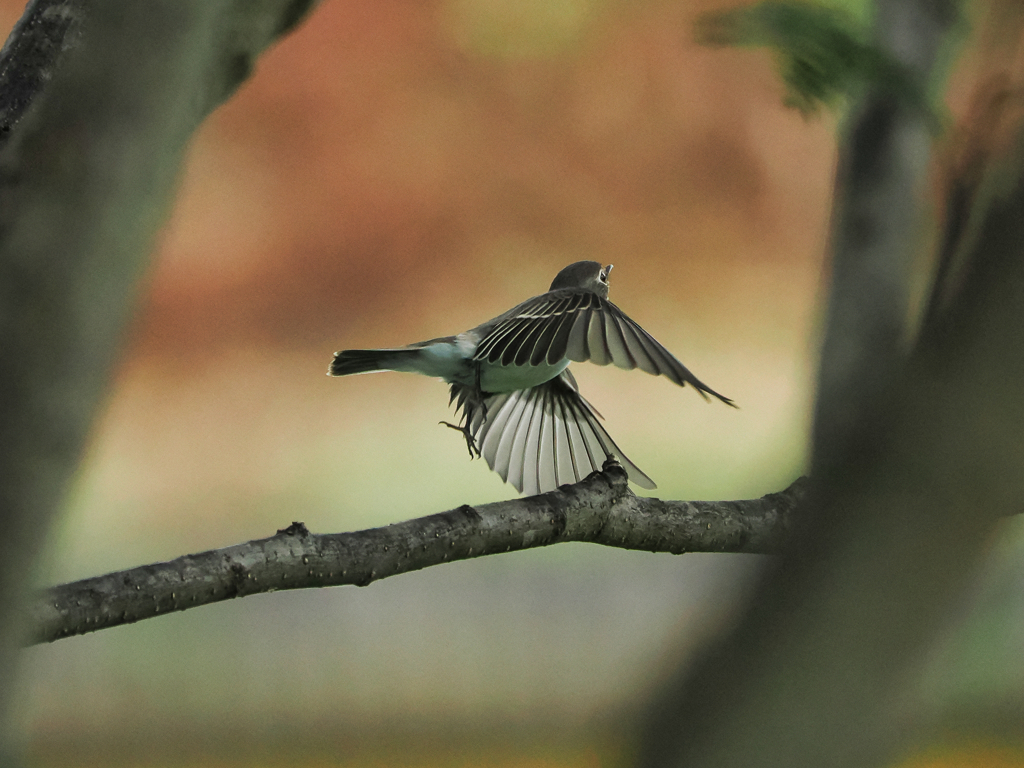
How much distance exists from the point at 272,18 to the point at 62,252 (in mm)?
273

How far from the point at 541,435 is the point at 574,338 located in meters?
0.43

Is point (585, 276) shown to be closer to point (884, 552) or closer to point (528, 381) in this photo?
point (528, 381)

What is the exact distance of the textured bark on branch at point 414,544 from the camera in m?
0.77

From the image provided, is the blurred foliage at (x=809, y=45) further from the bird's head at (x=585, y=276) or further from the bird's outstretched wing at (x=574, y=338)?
the bird's head at (x=585, y=276)

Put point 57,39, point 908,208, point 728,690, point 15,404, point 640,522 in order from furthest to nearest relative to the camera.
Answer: point 908,208 → point 640,522 → point 57,39 → point 15,404 → point 728,690

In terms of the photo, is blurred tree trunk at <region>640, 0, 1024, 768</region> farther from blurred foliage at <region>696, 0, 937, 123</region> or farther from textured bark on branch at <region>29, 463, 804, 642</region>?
textured bark on branch at <region>29, 463, 804, 642</region>

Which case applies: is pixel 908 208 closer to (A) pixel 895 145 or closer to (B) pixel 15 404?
(A) pixel 895 145

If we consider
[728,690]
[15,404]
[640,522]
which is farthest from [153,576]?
[728,690]

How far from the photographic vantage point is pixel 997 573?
31cm

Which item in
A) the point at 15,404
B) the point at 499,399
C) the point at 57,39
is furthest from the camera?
the point at 499,399

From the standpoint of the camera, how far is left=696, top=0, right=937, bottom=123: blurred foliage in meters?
0.66

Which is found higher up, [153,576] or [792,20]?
[792,20]

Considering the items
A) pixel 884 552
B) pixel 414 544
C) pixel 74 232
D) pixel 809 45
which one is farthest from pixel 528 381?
pixel 884 552

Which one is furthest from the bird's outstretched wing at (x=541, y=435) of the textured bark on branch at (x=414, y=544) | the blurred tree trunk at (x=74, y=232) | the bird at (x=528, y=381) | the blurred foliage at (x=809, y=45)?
the blurred tree trunk at (x=74, y=232)
